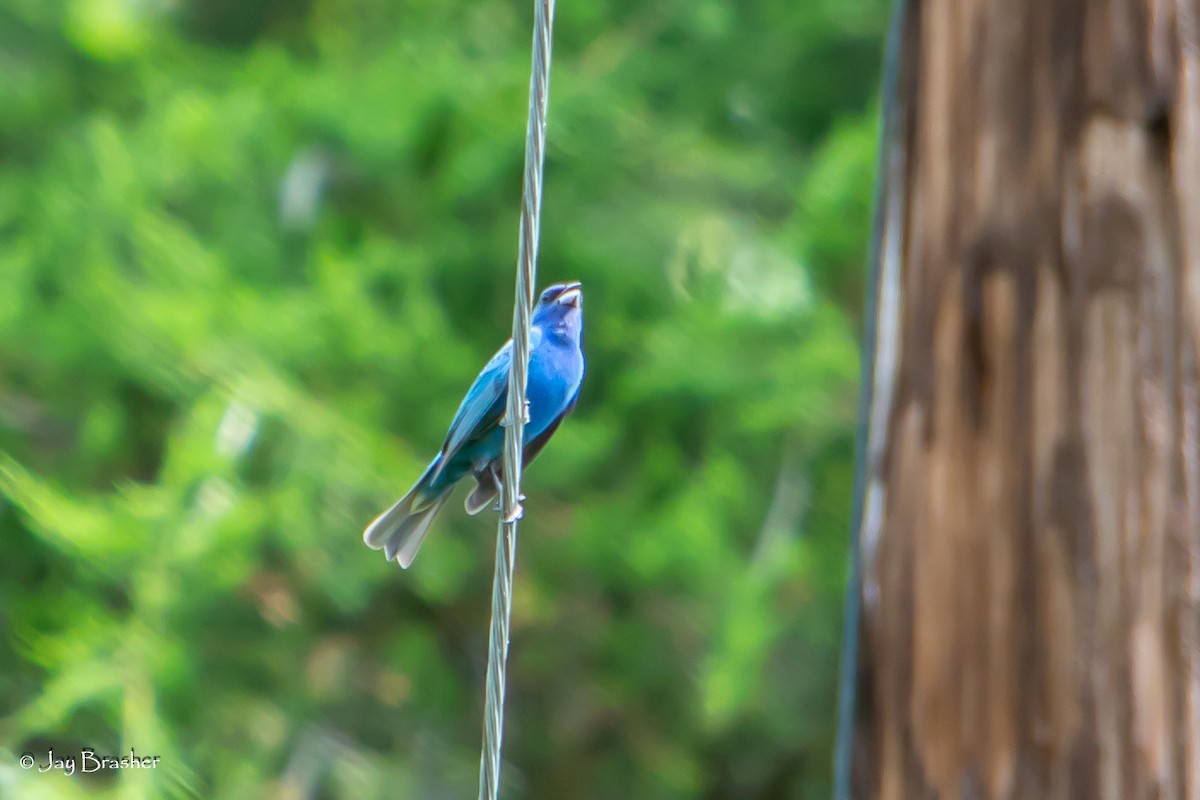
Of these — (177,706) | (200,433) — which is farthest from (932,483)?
(177,706)

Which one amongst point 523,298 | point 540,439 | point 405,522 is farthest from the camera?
point 540,439

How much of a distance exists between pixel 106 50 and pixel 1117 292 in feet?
22.2

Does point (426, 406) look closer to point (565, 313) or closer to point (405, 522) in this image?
point (565, 313)

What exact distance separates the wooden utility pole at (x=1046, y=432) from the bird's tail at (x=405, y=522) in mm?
1758

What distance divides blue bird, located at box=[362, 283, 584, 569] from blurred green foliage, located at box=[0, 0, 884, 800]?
80.9 inches

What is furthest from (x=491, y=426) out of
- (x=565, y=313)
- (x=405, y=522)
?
(x=565, y=313)

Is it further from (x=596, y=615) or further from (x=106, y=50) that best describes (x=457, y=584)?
(x=106, y=50)

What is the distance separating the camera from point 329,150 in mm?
6852

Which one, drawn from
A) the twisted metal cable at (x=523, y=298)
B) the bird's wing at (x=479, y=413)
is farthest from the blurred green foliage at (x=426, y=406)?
the twisted metal cable at (x=523, y=298)

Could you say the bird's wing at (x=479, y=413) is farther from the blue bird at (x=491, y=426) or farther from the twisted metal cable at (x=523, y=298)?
the twisted metal cable at (x=523, y=298)

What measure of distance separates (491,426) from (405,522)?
32 centimetres

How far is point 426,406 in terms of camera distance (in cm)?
637

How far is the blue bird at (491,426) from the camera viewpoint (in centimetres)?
343

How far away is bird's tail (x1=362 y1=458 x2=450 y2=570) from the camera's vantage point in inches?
136
